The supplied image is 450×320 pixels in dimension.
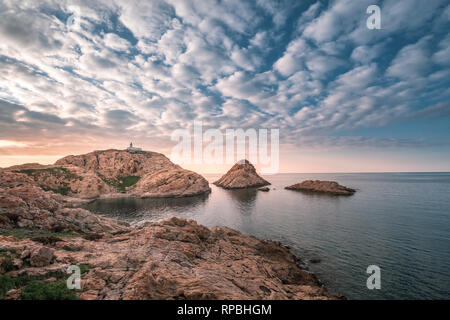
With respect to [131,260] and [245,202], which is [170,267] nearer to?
[131,260]

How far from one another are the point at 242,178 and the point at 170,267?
503 feet

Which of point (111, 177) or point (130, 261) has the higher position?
point (111, 177)

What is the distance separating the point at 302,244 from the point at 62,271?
39.7 meters

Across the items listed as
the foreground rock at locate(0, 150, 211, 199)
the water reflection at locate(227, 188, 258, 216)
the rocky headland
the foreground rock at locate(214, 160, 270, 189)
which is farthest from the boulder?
the foreground rock at locate(214, 160, 270, 189)

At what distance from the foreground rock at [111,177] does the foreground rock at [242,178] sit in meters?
35.3

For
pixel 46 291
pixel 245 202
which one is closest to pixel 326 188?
pixel 245 202

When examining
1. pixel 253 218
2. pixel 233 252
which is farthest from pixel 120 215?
pixel 233 252

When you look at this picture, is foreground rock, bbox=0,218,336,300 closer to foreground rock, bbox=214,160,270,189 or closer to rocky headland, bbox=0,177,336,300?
rocky headland, bbox=0,177,336,300

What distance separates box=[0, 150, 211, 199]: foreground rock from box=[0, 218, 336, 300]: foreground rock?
2701 inches

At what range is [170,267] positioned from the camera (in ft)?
53.7

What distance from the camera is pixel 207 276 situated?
53.2ft
